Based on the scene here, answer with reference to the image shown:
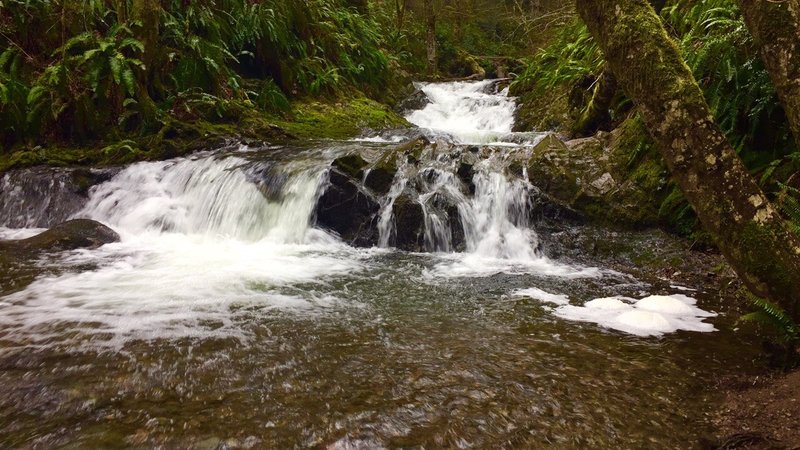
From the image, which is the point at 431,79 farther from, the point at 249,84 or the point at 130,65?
the point at 130,65

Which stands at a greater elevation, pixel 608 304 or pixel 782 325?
pixel 782 325

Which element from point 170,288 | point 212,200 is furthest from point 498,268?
point 212,200

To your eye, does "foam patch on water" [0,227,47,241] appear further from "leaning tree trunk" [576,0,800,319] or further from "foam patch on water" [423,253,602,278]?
"leaning tree trunk" [576,0,800,319]

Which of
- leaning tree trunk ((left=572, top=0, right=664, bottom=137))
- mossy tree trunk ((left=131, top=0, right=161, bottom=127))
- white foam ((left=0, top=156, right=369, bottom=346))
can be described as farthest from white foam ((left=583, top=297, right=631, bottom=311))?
mossy tree trunk ((left=131, top=0, right=161, bottom=127))

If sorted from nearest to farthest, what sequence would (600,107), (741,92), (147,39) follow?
1. (741,92)
2. (600,107)
3. (147,39)

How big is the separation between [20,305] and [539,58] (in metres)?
14.1

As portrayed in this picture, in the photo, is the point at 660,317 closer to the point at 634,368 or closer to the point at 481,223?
the point at 634,368

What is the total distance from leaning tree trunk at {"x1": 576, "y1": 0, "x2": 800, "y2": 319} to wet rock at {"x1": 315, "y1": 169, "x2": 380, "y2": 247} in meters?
4.50

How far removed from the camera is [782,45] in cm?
254

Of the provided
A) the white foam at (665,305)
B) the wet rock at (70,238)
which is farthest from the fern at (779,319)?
the wet rock at (70,238)

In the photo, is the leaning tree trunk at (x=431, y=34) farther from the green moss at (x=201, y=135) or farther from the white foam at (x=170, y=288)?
the white foam at (x=170, y=288)

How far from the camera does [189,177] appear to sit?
8078 mm

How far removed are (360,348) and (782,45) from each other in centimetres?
309

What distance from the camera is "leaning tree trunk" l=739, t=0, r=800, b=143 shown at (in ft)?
8.20
